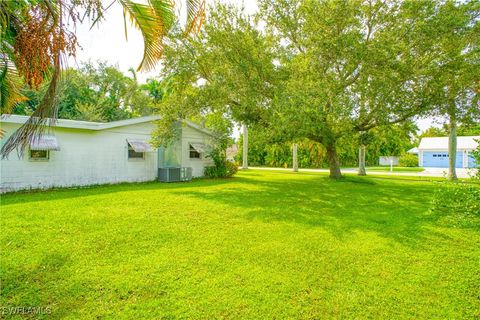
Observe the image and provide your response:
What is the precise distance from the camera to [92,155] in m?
12.1

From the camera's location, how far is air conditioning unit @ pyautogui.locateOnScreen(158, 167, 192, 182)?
46.7 ft

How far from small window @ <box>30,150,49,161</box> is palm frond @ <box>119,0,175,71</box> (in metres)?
9.78

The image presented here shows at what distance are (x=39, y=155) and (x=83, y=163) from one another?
1.66m

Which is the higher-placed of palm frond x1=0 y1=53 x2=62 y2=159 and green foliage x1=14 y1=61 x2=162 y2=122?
green foliage x1=14 y1=61 x2=162 y2=122

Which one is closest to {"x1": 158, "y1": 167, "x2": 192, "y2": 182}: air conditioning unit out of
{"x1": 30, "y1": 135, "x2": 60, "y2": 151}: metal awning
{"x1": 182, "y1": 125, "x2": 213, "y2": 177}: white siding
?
{"x1": 182, "y1": 125, "x2": 213, "y2": 177}: white siding

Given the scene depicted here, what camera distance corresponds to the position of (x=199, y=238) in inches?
202

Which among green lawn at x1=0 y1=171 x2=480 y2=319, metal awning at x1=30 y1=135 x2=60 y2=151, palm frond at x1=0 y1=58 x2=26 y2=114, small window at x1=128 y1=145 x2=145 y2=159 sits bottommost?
green lawn at x1=0 y1=171 x2=480 y2=319

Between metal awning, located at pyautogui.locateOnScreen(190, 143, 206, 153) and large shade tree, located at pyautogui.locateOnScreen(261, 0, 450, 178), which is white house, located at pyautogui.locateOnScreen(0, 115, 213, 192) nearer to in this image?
metal awning, located at pyautogui.locateOnScreen(190, 143, 206, 153)

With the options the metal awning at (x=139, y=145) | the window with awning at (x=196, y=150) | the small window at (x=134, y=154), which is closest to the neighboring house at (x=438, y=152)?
the window with awning at (x=196, y=150)

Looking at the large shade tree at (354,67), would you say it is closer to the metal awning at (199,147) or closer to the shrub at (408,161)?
the metal awning at (199,147)

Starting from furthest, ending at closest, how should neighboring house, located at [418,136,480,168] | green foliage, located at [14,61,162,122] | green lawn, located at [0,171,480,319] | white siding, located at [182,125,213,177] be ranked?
neighboring house, located at [418,136,480,168] → green foliage, located at [14,61,162,122] → white siding, located at [182,125,213,177] → green lawn, located at [0,171,480,319]

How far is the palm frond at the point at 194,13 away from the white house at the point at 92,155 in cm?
790

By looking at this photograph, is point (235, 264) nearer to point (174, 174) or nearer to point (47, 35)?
point (47, 35)

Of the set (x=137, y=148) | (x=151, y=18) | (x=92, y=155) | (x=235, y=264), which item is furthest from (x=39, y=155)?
(x=235, y=264)
